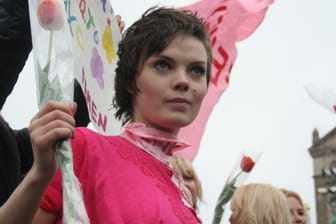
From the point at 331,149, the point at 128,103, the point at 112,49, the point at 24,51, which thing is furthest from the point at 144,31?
the point at 331,149

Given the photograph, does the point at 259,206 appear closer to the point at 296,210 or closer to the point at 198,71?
the point at 296,210

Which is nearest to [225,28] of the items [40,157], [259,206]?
[259,206]

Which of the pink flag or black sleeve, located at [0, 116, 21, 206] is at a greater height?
the pink flag

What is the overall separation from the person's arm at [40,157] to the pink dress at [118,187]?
0.37 feet

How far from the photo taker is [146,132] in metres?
1.56

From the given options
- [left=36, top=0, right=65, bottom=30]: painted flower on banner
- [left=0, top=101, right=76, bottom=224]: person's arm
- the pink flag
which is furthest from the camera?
the pink flag

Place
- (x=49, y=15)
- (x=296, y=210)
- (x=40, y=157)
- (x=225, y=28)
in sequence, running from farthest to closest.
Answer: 1. (x=296, y=210)
2. (x=225, y=28)
3. (x=49, y=15)
4. (x=40, y=157)

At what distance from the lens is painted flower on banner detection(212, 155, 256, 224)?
3.19 metres

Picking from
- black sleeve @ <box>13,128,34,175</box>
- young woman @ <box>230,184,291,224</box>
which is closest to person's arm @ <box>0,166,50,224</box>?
black sleeve @ <box>13,128,34,175</box>

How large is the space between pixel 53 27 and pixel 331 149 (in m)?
2.26

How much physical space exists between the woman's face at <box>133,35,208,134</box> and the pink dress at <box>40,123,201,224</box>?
104 millimetres

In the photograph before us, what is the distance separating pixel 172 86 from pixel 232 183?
5.88 feet

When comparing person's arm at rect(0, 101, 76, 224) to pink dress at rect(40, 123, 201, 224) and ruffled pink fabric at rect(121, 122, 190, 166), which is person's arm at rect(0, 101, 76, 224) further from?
ruffled pink fabric at rect(121, 122, 190, 166)

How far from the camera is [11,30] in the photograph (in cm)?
177
